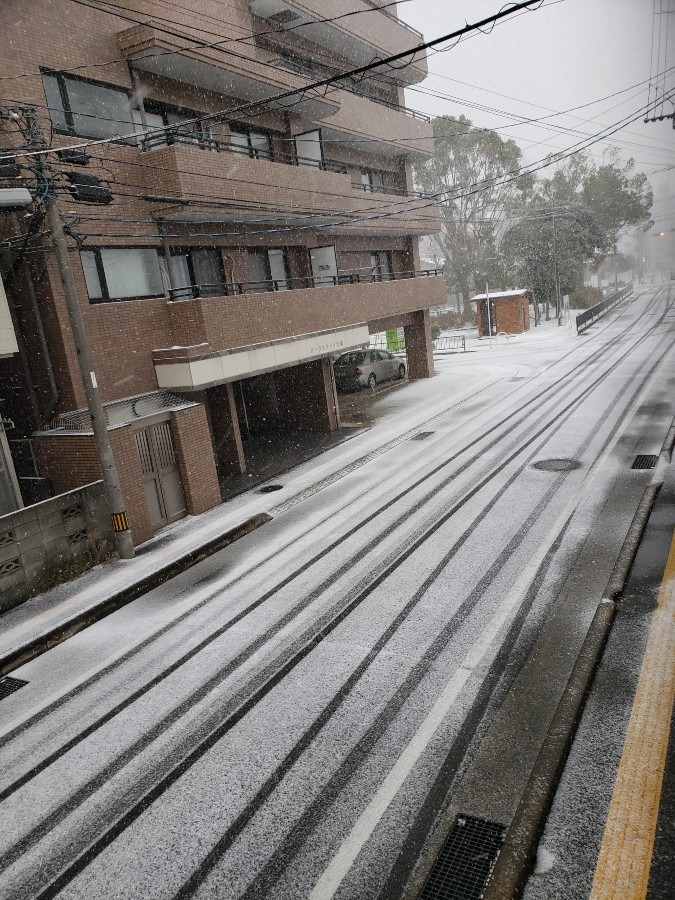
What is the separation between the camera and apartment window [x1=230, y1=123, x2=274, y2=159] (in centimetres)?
1769

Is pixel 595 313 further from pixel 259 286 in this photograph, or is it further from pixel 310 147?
pixel 259 286

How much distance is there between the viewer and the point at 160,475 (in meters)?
13.2

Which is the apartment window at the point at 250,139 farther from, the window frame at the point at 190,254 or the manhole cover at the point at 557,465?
the manhole cover at the point at 557,465

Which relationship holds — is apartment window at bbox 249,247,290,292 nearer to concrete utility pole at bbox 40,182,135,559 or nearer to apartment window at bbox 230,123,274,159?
apartment window at bbox 230,123,274,159

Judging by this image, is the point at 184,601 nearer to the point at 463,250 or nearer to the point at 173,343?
the point at 173,343

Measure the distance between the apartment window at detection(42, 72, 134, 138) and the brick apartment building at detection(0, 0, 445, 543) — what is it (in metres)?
0.04

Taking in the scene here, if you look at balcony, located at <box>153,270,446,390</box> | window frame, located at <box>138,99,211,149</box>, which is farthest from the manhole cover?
window frame, located at <box>138,99,211,149</box>

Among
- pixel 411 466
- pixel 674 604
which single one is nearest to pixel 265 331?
pixel 411 466

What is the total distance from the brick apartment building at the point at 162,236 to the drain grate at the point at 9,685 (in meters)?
4.56

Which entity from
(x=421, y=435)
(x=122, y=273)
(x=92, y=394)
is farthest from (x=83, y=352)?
(x=421, y=435)

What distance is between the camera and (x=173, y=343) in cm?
1433

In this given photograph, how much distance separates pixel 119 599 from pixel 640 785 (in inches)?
310

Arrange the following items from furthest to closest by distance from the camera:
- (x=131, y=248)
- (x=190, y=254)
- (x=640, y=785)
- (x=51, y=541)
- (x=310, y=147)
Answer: (x=310, y=147) < (x=190, y=254) < (x=131, y=248) < (x=51, y=541) < (x=640, y=785)

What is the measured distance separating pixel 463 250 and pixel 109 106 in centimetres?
5132
